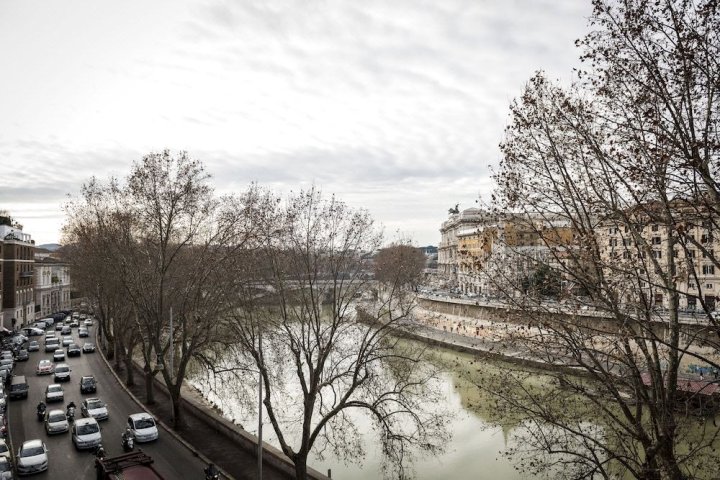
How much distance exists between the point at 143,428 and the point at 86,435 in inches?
70.1

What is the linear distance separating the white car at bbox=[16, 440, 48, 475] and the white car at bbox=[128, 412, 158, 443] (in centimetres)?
288

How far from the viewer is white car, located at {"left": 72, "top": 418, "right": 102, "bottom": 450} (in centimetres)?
1753

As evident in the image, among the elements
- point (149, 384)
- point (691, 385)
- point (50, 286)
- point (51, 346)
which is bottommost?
point (51, 346)

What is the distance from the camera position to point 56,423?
19.5 meters

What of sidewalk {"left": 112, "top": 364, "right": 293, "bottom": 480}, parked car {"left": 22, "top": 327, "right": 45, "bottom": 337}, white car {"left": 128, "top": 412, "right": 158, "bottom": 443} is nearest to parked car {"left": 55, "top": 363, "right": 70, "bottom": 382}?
sidewalk {"left": 112, "top": 364, "right": 293, "bottom": 480}

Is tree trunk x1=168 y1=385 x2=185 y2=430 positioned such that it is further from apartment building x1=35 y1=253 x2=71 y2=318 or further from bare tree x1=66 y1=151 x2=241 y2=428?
apartment building x1=35 y1=253 x2=71 y2=318

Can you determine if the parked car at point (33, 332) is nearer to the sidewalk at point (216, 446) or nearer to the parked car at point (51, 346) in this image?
the parked car at point (51, 346)

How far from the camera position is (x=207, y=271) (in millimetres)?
20156

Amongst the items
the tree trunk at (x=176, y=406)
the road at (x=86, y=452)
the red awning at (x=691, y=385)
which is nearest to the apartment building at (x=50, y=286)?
the road at (x=86, y=452)

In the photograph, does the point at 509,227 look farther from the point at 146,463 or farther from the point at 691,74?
the point at 146,463

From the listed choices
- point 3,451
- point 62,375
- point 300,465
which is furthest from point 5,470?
point 62,375

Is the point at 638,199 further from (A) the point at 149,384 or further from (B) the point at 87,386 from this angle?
(B) the point at 87,386

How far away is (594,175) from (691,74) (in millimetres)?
1972

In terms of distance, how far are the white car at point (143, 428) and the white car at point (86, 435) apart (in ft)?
3.59
